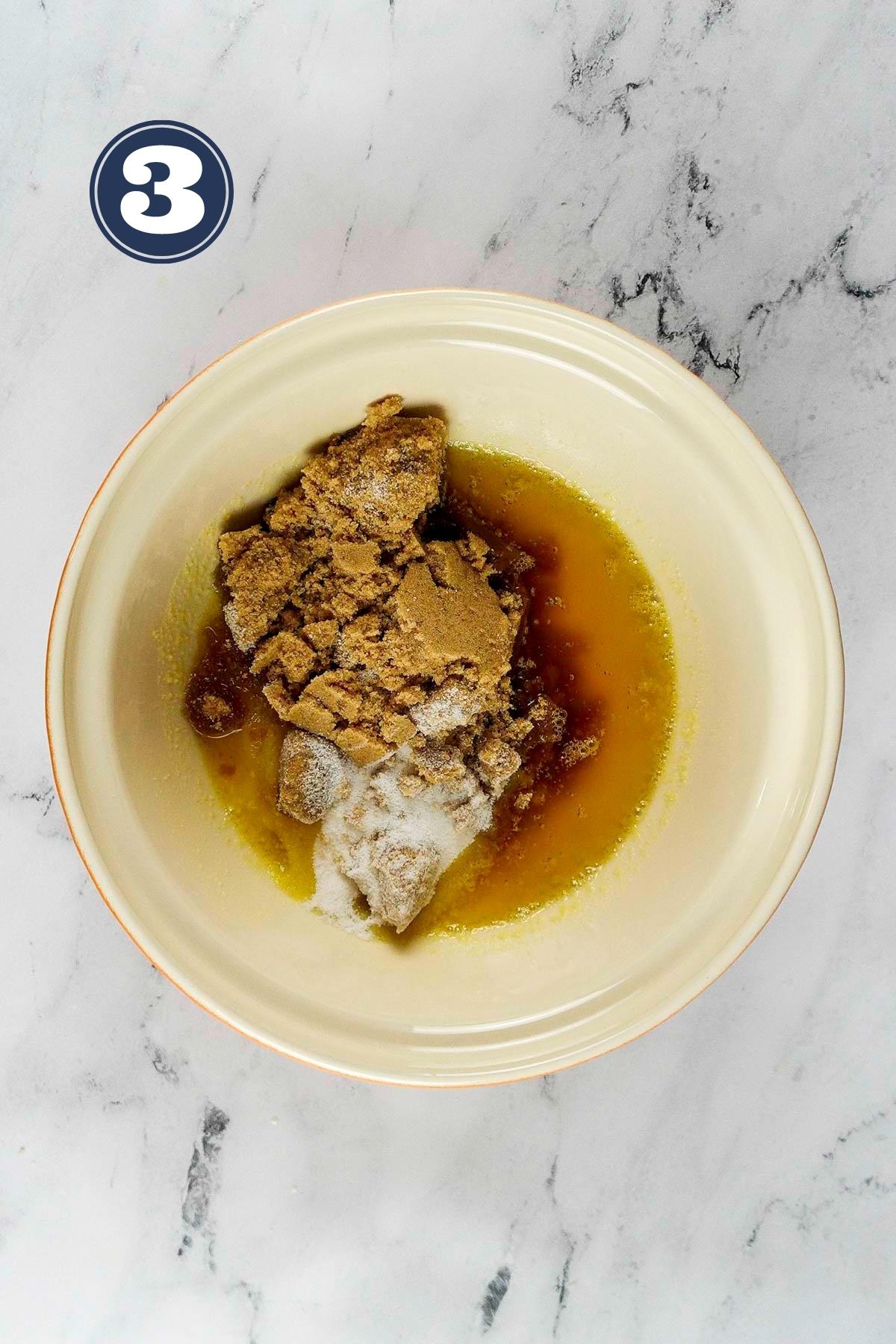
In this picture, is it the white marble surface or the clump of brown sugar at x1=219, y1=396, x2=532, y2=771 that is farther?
the white marble surface

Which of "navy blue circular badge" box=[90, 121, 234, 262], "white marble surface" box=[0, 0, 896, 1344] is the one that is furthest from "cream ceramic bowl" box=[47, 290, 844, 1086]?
"navy blue circular badge" box=[90, 121, 234, 262]

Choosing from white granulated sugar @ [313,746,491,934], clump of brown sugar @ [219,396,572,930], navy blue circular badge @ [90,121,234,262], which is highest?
navy blue circular badge @ [90,121,234,262]

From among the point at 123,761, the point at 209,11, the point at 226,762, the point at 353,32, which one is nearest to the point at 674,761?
the point at 226,762

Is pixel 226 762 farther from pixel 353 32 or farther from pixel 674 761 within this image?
pixel 353 32

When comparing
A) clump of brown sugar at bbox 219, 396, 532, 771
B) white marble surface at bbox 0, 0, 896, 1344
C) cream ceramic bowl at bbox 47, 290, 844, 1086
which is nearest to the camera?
cream ceramic bowl at bbox 47, 290, 844, 1086

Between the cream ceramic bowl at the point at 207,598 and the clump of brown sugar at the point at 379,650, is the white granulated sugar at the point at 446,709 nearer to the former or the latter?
the clump of brown sugar at the point at 379,650

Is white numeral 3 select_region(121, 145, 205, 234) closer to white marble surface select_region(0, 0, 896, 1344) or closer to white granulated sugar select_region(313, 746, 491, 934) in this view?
white marble surface select_region(0, 0, 896, 1344)
